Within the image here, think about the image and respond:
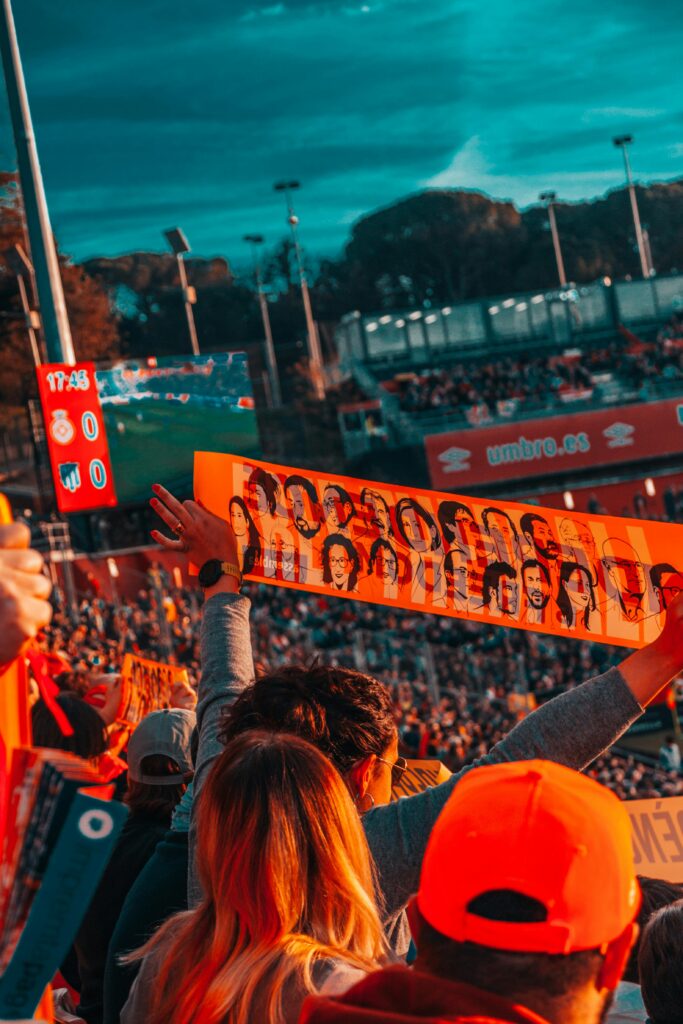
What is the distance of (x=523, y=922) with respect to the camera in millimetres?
1561

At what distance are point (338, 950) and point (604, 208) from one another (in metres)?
80.9

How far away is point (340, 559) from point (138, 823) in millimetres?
1189

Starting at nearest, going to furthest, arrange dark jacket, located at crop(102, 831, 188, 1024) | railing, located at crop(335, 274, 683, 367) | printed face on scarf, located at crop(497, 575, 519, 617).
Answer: dark jacket, located at crop(102, 831, 188, 1024) < printed face on scarf, located at crop(497, 575, 519, 617) < railing, located at crop(335, 274, 683, 367)

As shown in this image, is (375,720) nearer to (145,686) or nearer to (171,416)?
(145,686)

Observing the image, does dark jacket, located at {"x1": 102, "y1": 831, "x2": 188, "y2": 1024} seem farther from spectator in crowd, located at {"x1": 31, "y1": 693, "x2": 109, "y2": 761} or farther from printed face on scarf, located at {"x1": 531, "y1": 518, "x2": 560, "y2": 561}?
printed face on scarf, located at {"x1": 531, "y1": 518, "x2": 560, "y2": 561}

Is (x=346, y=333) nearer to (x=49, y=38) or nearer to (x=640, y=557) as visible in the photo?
(x=49, y=38)

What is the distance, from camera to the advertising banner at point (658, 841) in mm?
4641

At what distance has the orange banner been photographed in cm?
420

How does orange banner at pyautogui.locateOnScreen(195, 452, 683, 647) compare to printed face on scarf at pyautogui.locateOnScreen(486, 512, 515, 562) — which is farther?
printed face on scarf at pyautogui.locateOnScreen(486, 512, 515, 562)

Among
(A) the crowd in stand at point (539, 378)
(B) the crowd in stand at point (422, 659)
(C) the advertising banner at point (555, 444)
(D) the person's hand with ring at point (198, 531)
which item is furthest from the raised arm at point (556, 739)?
(A) the crowd in stand at point (539, 378)

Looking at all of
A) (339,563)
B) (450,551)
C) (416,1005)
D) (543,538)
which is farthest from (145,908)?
(543,538)

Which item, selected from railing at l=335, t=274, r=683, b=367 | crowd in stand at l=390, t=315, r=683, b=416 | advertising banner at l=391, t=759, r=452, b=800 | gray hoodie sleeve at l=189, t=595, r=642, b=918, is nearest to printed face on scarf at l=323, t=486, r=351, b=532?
advertising banner at l=391, t=759, r=452, b=800

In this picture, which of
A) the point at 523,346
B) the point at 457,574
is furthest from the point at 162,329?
the point at 457,574

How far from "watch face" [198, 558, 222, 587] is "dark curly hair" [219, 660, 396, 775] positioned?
0.43 meters
